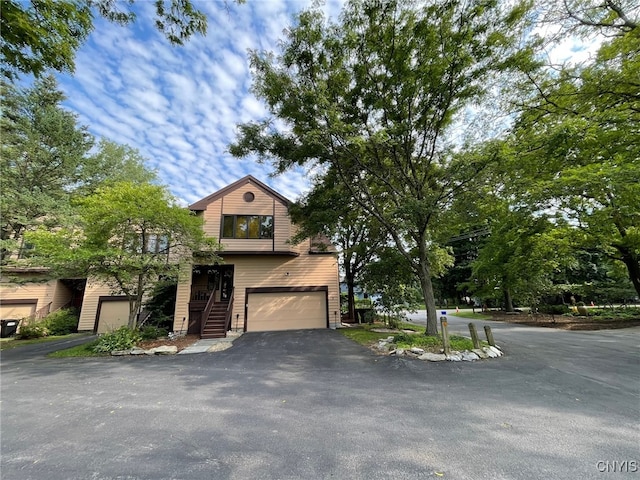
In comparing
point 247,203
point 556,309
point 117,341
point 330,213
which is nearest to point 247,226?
point 247,203

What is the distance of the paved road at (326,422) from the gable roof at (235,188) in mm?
8877

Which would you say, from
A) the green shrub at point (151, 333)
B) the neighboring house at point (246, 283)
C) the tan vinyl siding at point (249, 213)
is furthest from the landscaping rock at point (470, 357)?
the green shrub at point (151, 333)

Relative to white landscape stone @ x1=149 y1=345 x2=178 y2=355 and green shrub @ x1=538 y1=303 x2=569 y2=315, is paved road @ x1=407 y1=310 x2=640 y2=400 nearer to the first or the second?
green shrub @ x1=538 y1=303 x2=569 y2=315

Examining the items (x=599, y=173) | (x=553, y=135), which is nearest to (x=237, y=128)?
(x=553, y=135)

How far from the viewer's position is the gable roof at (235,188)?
13.8m

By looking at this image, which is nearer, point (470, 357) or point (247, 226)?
point (470, 357)

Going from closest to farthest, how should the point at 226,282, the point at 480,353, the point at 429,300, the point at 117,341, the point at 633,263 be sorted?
the point at 480,353, the point at 117,341, the point at 429,300, the point at 633,263, the point at 226,282

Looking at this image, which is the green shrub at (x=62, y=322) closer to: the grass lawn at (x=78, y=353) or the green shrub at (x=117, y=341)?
the grass lawn at (x=78, y=353)

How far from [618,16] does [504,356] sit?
9289mm

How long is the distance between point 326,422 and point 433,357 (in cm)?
419

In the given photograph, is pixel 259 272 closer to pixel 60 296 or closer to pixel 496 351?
pixel 496 351

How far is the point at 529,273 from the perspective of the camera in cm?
1443

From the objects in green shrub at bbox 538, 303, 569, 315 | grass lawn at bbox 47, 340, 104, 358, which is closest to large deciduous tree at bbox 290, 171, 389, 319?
grass lawn at bbox 47, 340, 104, 358

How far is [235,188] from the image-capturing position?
1438cm
